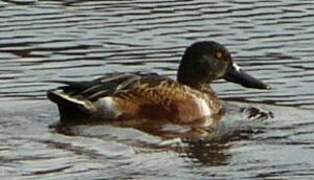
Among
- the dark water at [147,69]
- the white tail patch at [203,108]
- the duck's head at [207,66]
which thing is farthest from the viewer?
the duck's head at [207,66]

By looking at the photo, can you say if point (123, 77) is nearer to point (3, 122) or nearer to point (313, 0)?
point (3, 122)

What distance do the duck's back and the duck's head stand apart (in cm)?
42

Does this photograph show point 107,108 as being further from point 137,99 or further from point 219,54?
point 219,54

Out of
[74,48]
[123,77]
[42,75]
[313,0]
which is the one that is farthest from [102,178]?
[313,0]

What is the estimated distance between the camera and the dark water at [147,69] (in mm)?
10406

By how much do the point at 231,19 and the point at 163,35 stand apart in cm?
107

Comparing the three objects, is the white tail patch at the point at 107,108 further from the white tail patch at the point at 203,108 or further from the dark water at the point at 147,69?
the white tail patch at the point at 203,108

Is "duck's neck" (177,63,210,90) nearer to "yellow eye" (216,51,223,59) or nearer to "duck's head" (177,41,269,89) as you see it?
"duck's head" (177,41,269,89)

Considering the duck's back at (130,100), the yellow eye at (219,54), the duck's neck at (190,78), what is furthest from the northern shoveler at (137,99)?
the yellow eye at (219,54)

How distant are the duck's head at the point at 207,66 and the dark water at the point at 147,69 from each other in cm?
21

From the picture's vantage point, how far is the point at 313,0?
17719mm

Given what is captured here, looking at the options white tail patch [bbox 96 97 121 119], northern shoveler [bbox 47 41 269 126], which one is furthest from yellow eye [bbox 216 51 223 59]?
white tail patch [bbox 96 97 121 119]

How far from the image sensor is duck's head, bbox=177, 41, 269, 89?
13281mm

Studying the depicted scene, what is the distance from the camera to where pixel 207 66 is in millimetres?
13391
